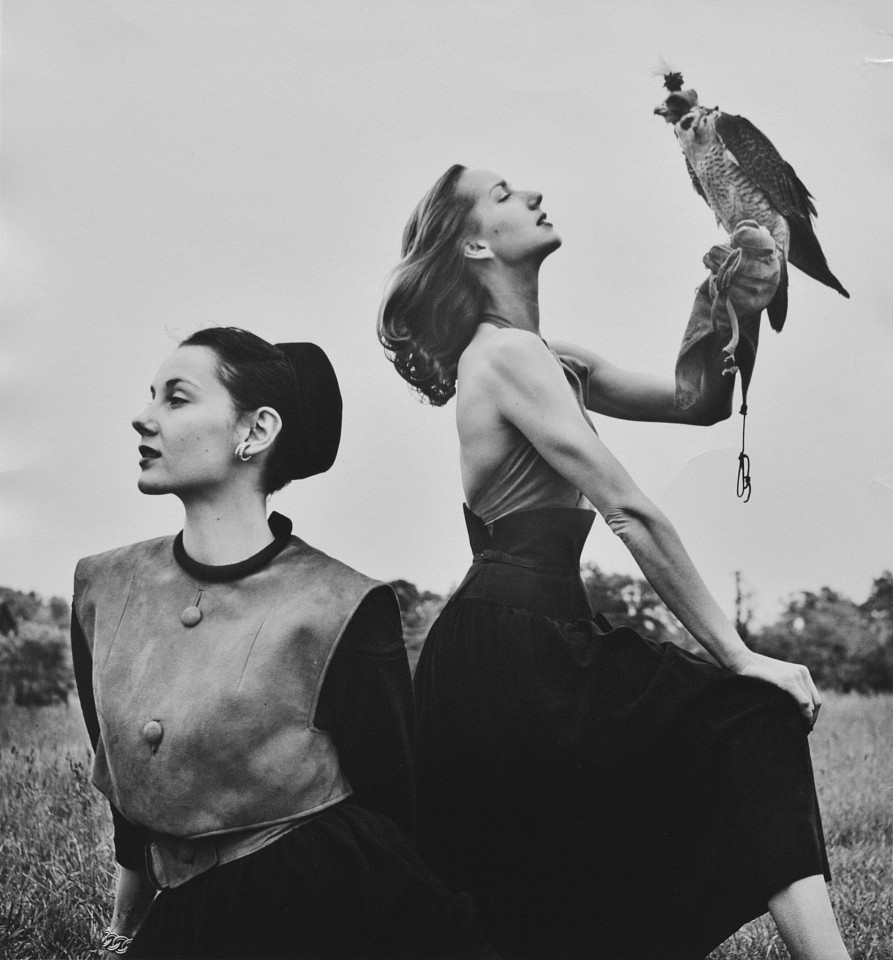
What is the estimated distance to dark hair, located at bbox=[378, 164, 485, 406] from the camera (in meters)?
3.49

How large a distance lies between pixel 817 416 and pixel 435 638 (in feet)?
4.33

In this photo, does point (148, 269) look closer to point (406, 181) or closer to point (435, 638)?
point (406, 181)

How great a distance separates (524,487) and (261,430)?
28.8 inches

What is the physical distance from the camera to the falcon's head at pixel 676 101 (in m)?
3.74

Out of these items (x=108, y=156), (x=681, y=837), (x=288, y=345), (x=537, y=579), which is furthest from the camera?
(x=108, y=156)

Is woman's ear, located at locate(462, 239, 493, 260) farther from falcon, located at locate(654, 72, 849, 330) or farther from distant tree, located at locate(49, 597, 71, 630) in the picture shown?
distant tree, located at locate(49, 597, 71, 630)

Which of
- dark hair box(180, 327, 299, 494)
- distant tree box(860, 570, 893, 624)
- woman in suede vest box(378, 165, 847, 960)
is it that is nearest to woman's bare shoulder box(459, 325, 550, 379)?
woman in suede vest box(378, 165, 847, 960)

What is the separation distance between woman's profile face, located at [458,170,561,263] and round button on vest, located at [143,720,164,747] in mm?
1604

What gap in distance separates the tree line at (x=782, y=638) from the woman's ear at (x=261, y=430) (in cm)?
53

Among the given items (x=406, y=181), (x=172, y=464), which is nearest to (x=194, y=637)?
(x=172, y=464)

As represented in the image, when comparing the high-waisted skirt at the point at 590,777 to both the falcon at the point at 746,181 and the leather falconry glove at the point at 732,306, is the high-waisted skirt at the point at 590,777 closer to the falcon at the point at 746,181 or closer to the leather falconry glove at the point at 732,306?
the leather falconry glove at the point at 732,306

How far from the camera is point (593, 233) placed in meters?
3.70

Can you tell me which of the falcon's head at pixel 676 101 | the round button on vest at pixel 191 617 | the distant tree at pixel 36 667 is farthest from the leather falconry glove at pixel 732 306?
the distant tree at pixel 36 667

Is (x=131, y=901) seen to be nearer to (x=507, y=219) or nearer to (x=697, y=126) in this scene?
(x=507, y=219)
